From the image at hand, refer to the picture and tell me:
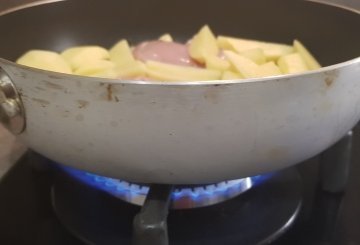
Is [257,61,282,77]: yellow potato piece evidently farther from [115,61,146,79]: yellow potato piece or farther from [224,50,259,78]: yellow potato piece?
[115,61,146,79]: yellow potato piece

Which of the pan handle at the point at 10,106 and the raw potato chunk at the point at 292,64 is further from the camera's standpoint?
the raw potato chunk at the point at 292,64

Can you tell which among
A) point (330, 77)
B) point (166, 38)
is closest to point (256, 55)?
point (166, 38)

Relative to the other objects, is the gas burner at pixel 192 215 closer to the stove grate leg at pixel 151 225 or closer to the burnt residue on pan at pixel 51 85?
the stove grate leg at pixel 151 225

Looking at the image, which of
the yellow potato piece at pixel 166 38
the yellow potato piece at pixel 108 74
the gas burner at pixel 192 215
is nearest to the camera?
the gas burner at pixel 192 215

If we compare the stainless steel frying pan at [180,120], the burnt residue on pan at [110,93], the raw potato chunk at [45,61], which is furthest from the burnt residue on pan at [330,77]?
the raw potato chunk at [45,61]

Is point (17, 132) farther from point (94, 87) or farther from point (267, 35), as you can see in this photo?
point (267, 35)

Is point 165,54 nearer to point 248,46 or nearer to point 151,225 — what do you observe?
point 248,46

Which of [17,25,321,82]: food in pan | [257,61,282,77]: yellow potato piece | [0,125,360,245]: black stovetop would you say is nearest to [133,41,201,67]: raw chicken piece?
[17,25,321,82]: food in pan
